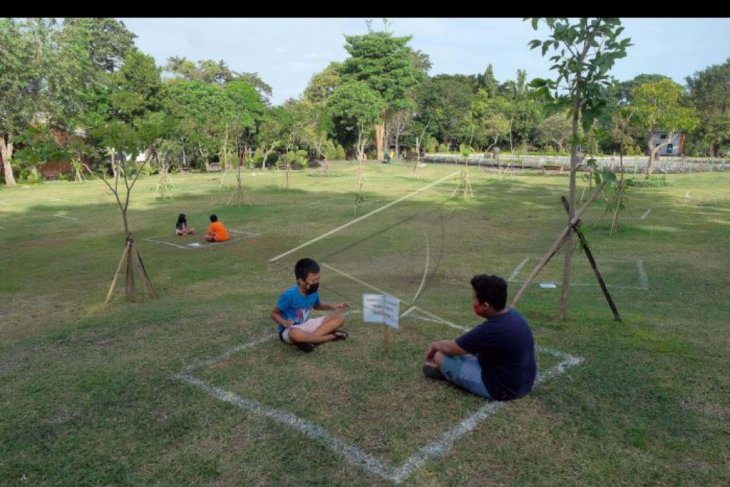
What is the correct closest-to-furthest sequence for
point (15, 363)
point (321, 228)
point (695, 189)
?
point (15, 363), point (321, 228), point (695, 189)

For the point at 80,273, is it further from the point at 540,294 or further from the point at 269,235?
the point at 540,294

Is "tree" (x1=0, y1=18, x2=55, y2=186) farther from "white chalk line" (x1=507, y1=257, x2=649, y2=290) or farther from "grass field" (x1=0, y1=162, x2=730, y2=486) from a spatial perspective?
"white chalk line" (x1=507, y1=257, x2=649, y2=290)

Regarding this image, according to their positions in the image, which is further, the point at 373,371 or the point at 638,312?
the point at 638,312

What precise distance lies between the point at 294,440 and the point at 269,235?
43.1 feet

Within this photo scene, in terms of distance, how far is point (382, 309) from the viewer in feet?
19.3

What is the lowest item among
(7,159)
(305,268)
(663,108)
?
(305,268)

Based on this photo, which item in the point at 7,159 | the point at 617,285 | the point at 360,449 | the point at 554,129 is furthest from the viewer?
the point at 554,129

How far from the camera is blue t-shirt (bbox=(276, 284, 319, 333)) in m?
6.48

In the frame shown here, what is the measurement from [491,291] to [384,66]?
5758 cm

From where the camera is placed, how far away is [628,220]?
62.2 feet

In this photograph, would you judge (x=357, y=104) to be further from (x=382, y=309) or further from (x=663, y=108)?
(x=382, y=309)

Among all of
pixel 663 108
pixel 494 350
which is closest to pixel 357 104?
pixel 663 108

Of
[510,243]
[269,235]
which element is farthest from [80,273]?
[510,243]
